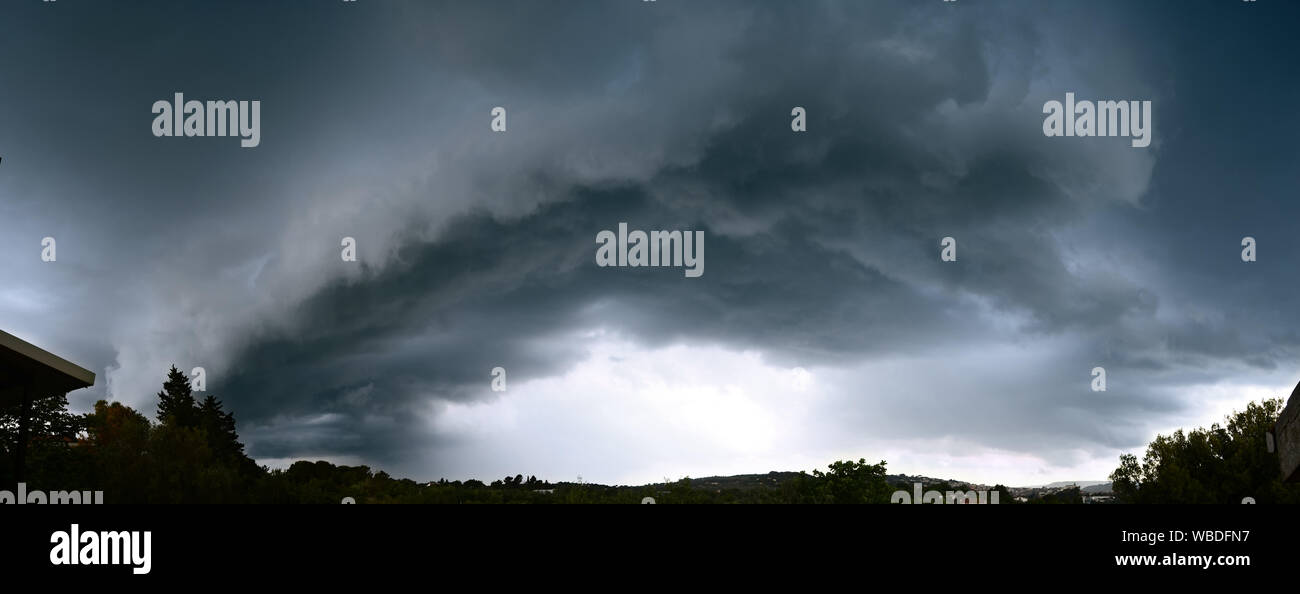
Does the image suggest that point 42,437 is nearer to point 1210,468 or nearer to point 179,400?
point 179,400

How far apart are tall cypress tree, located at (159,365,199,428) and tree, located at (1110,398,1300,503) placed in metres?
73.9

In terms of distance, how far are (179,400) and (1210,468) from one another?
8632 centimetres

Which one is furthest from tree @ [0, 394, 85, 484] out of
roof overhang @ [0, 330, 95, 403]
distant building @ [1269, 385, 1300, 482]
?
distant building @ [1269, 385, 1300, 482]

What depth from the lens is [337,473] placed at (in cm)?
4066

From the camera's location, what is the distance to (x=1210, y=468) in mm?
49188

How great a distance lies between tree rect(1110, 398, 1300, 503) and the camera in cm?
4653

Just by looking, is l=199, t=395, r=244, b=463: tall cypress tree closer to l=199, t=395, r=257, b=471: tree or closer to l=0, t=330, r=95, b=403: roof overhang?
l=199, t=395, r=257, b=471: tree
